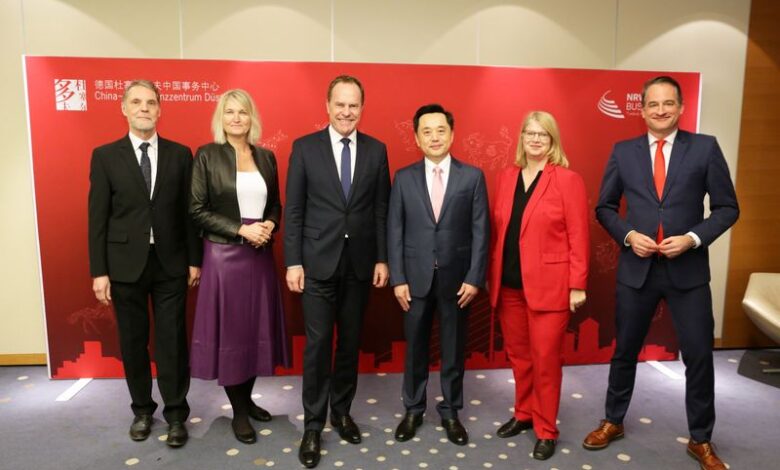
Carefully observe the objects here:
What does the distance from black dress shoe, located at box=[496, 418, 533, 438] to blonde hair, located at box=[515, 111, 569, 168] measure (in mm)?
1426

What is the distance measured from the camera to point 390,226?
299 cm

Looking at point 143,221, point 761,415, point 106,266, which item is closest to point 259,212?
point 143,221

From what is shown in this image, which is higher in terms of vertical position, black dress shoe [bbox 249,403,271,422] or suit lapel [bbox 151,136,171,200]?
suit lapel [bbox 151,136,171,200]

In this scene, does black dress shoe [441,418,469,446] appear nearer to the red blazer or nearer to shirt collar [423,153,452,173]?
the red blazer

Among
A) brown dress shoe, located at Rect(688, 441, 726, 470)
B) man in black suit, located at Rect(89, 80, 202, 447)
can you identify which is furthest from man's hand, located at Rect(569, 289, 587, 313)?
man in black suit, located at Rect(89, 80, 202, 447)

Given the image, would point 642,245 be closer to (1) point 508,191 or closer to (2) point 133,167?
(1) point 508,191

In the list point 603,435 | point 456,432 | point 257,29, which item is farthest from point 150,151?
point 603,435

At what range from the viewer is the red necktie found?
286 cm

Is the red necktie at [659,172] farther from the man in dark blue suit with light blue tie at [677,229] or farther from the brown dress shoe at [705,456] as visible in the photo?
the brown dress shoe at [705,456]

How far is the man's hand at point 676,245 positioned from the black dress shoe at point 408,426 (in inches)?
60.6

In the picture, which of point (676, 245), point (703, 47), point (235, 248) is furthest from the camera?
point (703, 47)

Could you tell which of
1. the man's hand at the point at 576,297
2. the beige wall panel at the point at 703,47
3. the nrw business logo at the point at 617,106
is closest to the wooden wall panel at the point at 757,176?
the beige wall panel at the point at 703,47

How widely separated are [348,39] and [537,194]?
198cm

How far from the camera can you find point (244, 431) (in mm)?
3092
